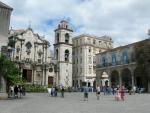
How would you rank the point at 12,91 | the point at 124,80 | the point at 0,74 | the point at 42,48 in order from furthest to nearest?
1. the point at 42,48
2. the point at 124,80
3. the point at 12,91
4. the point at 0,74

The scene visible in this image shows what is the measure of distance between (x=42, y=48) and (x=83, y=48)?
49.0ft

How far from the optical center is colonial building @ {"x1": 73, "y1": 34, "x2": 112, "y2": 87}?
85125 mm

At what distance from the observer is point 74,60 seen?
9100 cm

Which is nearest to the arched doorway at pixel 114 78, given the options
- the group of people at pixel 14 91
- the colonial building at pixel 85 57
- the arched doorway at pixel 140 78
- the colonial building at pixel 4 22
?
the arched doorway at pixel 140 78

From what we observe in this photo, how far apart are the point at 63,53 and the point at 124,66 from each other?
93.0 ft

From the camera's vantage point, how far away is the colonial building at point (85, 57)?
85.1m

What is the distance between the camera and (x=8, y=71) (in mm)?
28344

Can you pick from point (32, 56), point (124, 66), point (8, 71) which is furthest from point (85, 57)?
point (8, 71)

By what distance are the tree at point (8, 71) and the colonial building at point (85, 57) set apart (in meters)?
54.4

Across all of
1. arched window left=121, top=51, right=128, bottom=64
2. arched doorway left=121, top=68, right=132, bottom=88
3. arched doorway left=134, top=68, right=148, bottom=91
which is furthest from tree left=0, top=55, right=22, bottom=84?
arched doorway left=121, top=68, right=132, bottom=88

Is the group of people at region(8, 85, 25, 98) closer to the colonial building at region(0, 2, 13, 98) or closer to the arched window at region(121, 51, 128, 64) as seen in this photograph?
the colonial building at region(0, 2, 13, 98)

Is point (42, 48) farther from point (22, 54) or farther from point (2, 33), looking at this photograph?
point (2, 33)

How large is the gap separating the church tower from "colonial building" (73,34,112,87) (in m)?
6.51

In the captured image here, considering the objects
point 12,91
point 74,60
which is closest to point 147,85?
point 12,91
